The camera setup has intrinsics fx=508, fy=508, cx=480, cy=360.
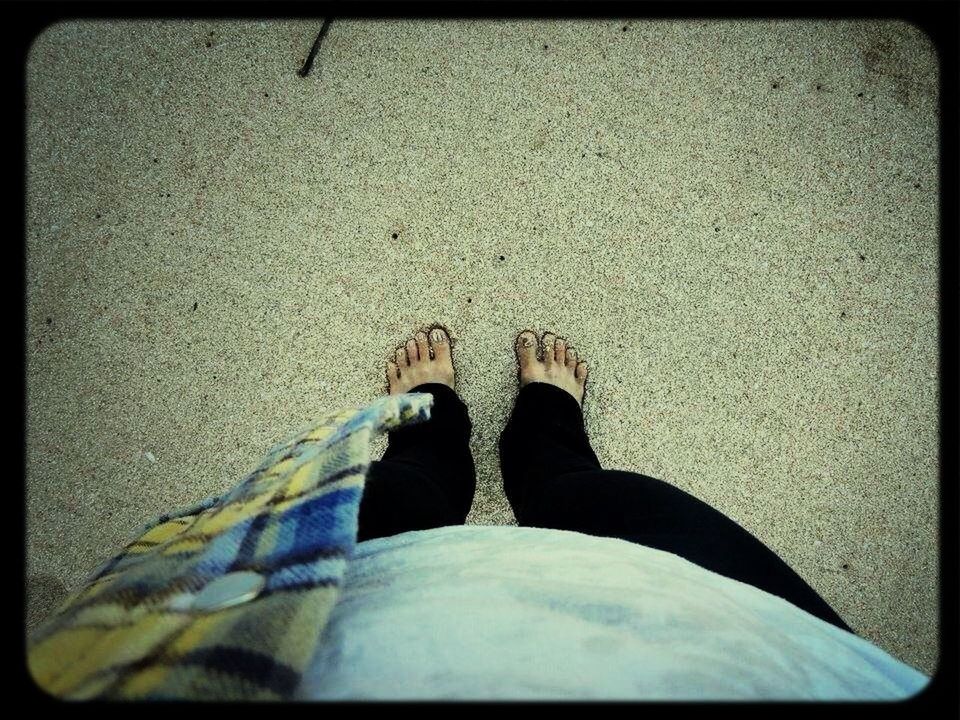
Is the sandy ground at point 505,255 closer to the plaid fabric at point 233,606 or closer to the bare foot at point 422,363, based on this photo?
the bare foot at point 422,363

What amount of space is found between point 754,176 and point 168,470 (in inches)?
54.9

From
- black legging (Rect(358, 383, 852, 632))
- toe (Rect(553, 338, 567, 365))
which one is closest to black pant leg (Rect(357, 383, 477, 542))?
black legging (Rect(358, 383, 852, 632))

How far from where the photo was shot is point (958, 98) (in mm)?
1083

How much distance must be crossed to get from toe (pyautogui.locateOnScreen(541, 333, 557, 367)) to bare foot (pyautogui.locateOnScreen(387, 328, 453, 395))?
0.20 meters

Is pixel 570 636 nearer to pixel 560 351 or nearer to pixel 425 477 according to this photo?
pixel 425 477

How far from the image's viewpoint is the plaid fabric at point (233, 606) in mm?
335

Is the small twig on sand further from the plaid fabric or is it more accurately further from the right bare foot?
the plaid fabric

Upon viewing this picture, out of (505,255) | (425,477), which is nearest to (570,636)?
(425,477)

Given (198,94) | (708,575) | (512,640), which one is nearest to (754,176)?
(708,575)

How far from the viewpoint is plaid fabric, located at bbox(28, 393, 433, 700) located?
0.33m

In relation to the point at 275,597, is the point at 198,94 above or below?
above

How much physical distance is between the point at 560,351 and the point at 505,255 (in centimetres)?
24

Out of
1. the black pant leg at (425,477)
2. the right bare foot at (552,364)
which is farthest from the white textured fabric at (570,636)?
the right bare foot at (552,364)

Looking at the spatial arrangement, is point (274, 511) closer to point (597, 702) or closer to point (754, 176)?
point (597, 702)
